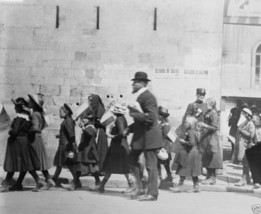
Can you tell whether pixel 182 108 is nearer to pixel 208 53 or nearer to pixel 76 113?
pixel 208 53

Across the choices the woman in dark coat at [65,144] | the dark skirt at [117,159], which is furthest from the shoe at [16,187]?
the dark skirt at [117,159]

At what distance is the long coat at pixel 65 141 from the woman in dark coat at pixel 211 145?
2.08 meters

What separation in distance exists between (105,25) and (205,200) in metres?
3.61

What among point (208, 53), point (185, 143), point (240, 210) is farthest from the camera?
point (208, 53)

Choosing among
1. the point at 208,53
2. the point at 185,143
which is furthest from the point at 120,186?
the point at 208,53

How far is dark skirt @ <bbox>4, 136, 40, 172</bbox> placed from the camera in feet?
22.6

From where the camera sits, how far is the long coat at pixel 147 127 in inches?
249

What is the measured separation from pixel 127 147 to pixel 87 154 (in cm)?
60

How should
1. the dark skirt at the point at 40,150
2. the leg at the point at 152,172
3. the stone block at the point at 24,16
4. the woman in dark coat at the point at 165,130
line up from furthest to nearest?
the stone block at the point at 24,16 < the woman in dark coat at the point at 165,130 < the dark skirt at the point at 40,150 < the leg at the point at 152,172

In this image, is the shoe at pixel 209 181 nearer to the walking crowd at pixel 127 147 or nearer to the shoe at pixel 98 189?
the walking crowd at pixel 127 147

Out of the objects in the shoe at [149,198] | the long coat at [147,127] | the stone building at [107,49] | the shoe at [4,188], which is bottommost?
the shoe at [4,188]

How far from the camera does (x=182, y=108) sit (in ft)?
27.9

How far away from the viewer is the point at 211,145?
25.6 feet

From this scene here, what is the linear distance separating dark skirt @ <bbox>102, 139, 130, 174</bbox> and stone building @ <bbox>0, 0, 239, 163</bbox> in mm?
1656
